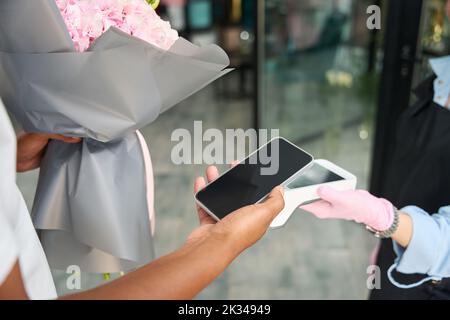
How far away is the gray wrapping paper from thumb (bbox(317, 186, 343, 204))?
15.5 inches

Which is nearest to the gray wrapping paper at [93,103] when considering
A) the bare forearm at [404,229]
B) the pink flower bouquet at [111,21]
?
the pink flower bouquet at [111,21]

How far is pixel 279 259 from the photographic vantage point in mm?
2537

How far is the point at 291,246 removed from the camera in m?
2.64

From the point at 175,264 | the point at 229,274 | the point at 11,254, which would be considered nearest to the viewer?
the point at 11,254

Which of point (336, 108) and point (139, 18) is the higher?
point (139, 18)

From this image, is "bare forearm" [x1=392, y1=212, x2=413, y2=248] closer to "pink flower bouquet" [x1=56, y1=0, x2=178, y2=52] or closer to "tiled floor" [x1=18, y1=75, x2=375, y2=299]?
"pink flower bouquet" [x1=56, y1=0, x2=178, y2=52]

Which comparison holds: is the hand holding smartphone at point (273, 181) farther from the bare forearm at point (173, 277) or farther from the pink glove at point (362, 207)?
the bare forearm at point (173, 277)

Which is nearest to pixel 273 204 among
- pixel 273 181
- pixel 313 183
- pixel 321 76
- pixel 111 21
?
pixel 273 181

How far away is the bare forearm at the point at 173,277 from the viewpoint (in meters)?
0.65

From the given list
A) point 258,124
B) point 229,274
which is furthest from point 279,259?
point 258,124

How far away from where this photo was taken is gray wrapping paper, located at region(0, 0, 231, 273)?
74cm

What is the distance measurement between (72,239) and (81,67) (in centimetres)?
45

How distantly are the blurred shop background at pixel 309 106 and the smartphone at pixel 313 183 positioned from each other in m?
1.23

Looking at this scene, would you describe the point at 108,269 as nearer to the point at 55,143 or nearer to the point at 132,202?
the point at 132,202
